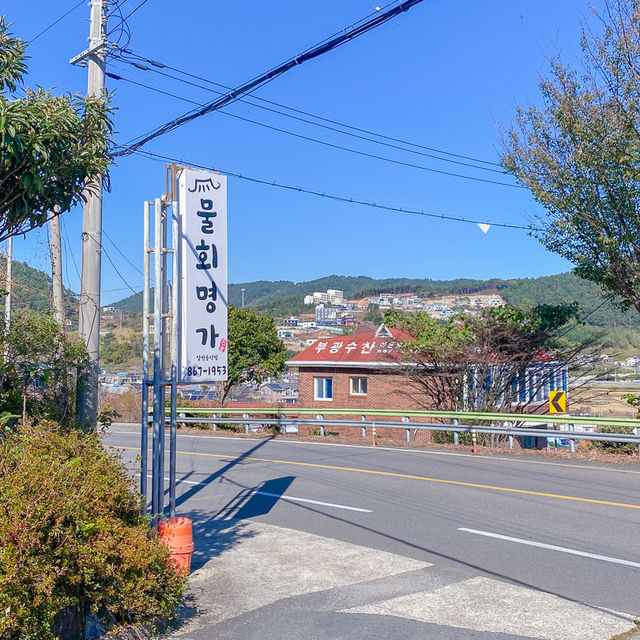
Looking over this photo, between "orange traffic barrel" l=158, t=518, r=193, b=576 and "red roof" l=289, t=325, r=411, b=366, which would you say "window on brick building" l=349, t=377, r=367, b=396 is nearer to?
"red roof" l=289, t=325, r=411, b=366

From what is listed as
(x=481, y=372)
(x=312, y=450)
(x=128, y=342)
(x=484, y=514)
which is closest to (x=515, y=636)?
(x=484, y=514)

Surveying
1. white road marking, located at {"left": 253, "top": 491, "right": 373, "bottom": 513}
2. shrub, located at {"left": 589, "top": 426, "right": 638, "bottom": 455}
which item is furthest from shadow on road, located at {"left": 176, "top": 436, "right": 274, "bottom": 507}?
shrub, located at {"left": 589, "top": 426, "right": 638, "bottom": 455}

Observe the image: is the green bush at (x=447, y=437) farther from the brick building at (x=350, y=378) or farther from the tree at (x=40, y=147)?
the tree at (x=40, y=147)

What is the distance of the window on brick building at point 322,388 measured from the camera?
37062 millimetres

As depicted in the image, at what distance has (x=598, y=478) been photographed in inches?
550

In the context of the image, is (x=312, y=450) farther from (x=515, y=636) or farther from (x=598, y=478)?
(x=515, y=636)

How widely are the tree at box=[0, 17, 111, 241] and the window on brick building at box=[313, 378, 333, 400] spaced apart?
101 ft

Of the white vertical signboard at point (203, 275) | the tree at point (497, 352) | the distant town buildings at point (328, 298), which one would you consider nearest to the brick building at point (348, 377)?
the tree at point (497, 352)

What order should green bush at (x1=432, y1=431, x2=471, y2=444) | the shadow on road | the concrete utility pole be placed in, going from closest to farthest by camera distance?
the concrete utility pole < the shadow on road < green bush at (x1=432, y1=431, x2=471, y2=444)

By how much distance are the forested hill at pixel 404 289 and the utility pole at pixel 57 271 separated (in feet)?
47.9

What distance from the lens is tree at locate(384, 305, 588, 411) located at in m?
21.9

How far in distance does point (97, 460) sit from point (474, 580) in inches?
159

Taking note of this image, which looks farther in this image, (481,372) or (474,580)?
(481,372)

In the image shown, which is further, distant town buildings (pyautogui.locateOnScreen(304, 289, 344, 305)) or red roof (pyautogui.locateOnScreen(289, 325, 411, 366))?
distant town buildings (pyautogui.locateOnScreen(304, 289, 344, 305))
